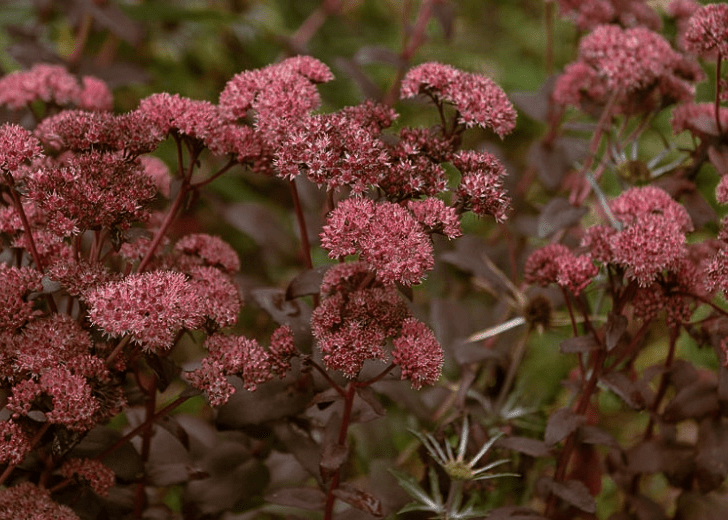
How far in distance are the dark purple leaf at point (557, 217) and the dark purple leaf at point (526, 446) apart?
481 mm

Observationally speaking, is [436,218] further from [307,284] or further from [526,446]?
[526,446]

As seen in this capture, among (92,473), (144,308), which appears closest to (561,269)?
(144,308)

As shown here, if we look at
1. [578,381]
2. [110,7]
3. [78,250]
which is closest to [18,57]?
[110,7]

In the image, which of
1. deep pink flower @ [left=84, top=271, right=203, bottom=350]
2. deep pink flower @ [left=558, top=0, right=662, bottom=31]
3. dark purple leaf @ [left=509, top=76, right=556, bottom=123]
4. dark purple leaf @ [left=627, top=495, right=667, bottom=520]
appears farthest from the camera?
dark purple leaf @ [left=509, top=76, right=556, bottom=123]

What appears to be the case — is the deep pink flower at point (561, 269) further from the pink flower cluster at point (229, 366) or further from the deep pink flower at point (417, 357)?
the pink flower cluster at point (229, 366)

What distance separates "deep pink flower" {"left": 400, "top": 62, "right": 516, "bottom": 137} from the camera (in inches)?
50.9

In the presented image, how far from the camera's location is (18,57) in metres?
2.31

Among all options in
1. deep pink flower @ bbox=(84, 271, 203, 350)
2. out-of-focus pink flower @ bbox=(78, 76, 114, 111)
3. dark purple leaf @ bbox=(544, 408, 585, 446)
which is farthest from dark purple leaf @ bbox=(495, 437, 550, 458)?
out-of-focus pink flower @ bbox=(78, 76, 114, 111)

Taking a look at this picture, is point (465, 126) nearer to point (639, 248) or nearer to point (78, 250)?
point (639, 248)

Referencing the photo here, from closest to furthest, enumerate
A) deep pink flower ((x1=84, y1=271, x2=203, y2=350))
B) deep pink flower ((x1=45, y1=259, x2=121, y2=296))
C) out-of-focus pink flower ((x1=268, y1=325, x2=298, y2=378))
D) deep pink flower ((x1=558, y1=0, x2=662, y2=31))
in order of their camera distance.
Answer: deep pink flower ((x1=84, y1=271, x2=203, y2=350))
deep pink flower ((x1=45, y1=259, x2=121, y2=296))
out-of-focus pink flower ((x1=268, y1=325, x2=298, y2=378))
deep pink flower ((x1=558, y1=0, x2=662, y2=31))

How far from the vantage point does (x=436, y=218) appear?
1173mm

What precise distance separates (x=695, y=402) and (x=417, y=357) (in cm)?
74

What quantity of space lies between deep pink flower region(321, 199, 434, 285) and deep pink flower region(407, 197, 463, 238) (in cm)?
3

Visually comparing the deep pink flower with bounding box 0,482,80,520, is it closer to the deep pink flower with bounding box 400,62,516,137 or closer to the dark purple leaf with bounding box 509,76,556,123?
the deep pink flower with bounding box 400,62,516,137
